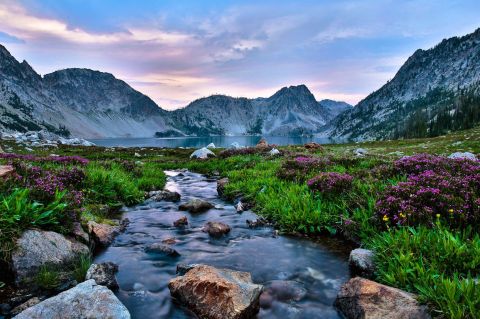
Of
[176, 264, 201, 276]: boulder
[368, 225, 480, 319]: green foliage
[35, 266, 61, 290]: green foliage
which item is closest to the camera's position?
[368, 225, 480, 319]: green foliage

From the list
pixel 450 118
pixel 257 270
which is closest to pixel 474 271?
pixel 257 270

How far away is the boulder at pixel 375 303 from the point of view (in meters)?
Answer: 5.21

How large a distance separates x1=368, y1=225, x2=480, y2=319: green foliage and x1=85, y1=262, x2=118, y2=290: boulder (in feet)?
17.9

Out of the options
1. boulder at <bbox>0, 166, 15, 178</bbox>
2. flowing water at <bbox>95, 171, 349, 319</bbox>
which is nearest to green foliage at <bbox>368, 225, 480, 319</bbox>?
flowing water at <bbox>95, 171, 349, 319</bbox>

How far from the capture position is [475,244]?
254 inches

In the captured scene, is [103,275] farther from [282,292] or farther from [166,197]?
[166,197]

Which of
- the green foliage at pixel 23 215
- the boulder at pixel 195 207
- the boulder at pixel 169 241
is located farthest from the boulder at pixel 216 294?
the boulder at pixel 195 207

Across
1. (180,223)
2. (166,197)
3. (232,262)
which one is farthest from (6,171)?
(166,197)

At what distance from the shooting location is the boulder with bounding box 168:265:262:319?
18.8ft

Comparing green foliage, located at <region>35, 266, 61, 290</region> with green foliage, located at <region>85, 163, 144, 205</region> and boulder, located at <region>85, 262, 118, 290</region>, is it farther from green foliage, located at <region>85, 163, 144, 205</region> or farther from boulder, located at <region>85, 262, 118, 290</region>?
green foliage, located at <region>85, 163, 144, 205</region>

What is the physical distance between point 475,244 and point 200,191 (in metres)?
14.7

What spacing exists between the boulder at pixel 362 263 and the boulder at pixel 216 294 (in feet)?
8.24

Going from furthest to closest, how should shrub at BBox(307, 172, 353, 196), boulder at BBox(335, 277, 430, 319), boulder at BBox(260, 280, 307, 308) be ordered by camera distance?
shrub at BBox(307, 172, 353, 196), boulder at BBox(260, 280, 307, 308), boulder at BBox(335, 277, 430, 319)

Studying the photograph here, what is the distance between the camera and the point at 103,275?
21.9ft
